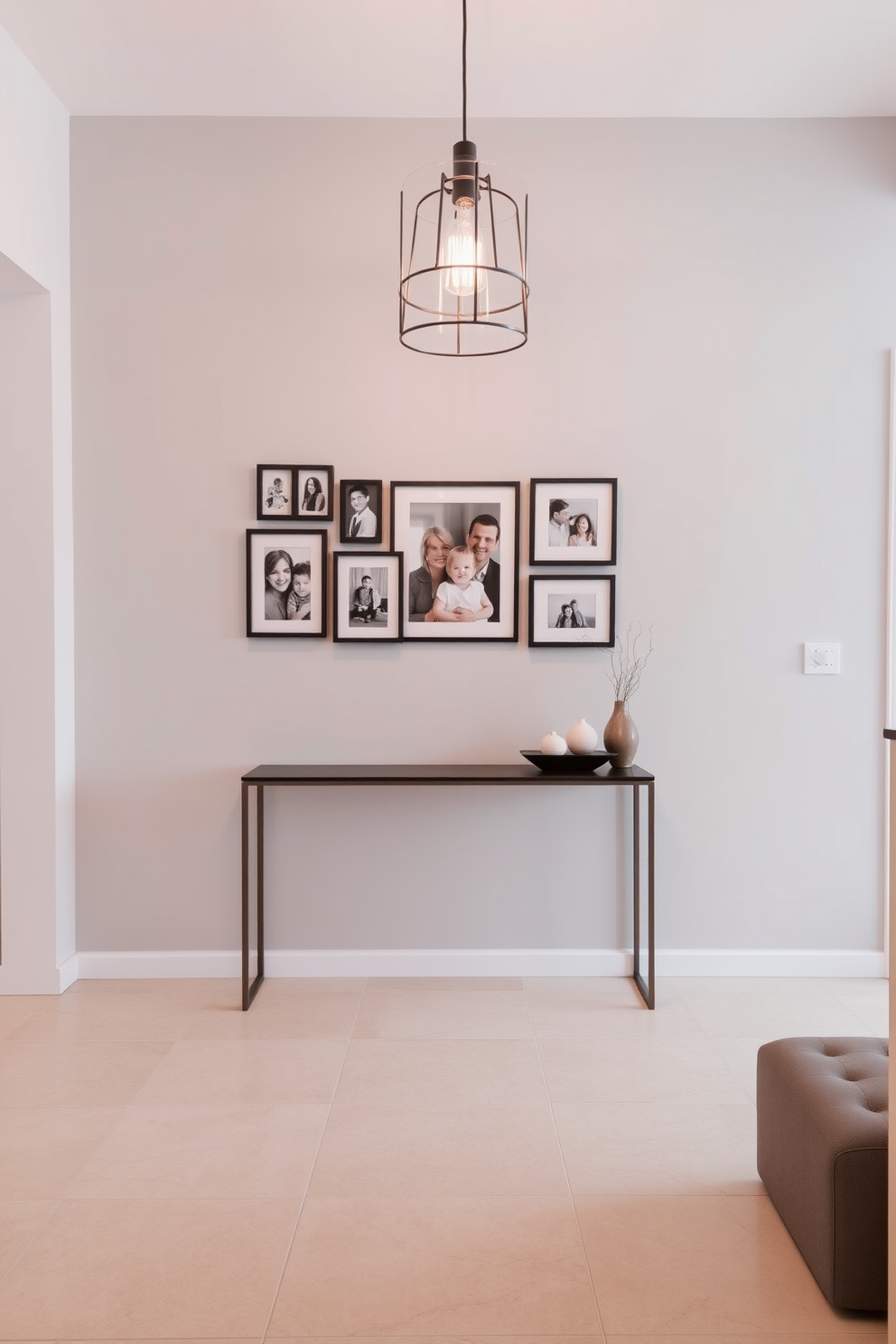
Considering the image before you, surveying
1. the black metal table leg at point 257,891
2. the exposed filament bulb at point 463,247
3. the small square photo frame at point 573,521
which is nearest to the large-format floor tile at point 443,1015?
the black metal table leg at point 257,891

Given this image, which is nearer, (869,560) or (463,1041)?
(463,1041)

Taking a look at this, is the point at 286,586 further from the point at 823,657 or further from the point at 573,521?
the point at 823,657

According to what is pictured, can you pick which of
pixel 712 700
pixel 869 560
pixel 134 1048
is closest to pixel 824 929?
pixel 712 700

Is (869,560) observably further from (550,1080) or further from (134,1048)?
(134,1048)

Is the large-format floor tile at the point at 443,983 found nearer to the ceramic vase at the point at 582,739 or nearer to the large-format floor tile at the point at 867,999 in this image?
the ceramic vase at the point at 582,739

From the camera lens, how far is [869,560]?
11.9 ft

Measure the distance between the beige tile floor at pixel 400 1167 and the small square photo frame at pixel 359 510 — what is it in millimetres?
1664

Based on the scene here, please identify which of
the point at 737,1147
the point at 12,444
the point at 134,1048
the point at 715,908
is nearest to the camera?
the point at 737,1147

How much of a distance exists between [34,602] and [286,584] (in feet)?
2.92

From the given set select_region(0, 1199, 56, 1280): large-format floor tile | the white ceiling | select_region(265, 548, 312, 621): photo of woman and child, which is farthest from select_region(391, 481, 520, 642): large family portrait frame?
select_region(0, 1199, 56, 1280): large-format floor tile

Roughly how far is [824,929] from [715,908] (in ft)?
1.39

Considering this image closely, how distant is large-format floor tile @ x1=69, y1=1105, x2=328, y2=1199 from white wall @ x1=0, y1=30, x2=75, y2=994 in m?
1.13

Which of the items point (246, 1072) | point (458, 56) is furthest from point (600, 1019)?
point (458, 56)

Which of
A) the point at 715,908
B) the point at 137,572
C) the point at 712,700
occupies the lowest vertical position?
the point at 715,908
